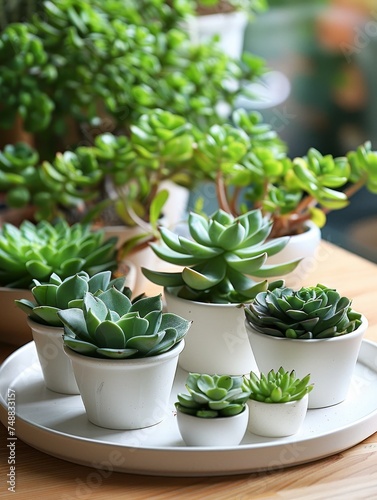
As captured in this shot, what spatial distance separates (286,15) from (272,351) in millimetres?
1434

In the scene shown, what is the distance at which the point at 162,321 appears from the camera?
680 mm

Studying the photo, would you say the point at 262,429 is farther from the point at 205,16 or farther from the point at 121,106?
the point at 205,16

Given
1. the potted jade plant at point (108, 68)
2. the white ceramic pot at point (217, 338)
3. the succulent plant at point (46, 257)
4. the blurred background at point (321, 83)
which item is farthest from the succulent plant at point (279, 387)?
the blurred background at point (321, 83)

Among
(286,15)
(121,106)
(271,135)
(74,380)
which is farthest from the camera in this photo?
(286,15)

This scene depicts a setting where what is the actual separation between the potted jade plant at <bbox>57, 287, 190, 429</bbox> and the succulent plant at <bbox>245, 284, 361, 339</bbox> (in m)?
0.07

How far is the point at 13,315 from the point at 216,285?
227 mm

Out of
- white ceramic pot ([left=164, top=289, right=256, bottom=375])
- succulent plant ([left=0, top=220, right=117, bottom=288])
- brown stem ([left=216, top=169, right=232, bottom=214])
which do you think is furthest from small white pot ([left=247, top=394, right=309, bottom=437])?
brown stem ([left=216, top=169, right=232, bottom=214])

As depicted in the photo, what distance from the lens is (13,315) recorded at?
89 cm

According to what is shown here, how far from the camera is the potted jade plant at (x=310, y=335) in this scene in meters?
0.69

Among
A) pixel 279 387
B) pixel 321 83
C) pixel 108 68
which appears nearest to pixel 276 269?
pixel 279 387

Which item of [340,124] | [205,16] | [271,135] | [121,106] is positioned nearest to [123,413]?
[271,135]

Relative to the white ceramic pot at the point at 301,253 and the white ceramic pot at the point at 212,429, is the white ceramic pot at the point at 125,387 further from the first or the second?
the white ceramic pot at the point at 301,253

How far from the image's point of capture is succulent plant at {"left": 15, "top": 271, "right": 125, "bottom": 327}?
28.3 inches

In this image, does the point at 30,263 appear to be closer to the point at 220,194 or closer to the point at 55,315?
the point at 55,315
